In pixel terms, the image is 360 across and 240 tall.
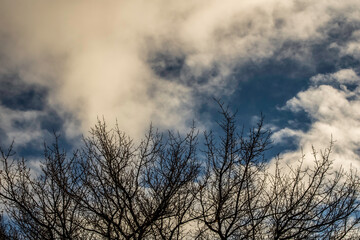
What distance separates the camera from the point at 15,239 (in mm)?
6895

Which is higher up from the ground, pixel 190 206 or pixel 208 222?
pixel 190 206

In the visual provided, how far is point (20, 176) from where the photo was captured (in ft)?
23.3

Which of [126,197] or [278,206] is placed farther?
[126,197]

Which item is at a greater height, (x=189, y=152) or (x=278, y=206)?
(x=189, y=152)

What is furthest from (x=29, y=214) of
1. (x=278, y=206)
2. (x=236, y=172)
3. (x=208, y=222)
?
(x=278, y=206)

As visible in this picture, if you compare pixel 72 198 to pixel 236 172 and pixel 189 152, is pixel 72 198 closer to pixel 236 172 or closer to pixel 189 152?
pixel 189 152

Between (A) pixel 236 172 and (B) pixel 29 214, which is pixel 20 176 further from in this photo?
(A) pixel 236 172

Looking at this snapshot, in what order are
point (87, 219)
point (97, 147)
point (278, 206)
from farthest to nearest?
point (97, 147), point (87, 219), point (278, 206)

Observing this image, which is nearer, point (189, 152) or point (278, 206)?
point (278, 206)

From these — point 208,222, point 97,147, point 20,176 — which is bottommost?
point 208,222

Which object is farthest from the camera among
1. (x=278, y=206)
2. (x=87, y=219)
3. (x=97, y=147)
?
(x=97, y=147)

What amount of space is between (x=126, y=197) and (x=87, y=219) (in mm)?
1098

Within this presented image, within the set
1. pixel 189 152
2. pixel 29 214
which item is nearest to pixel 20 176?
pixel 29 214

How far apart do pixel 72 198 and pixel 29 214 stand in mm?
1148
